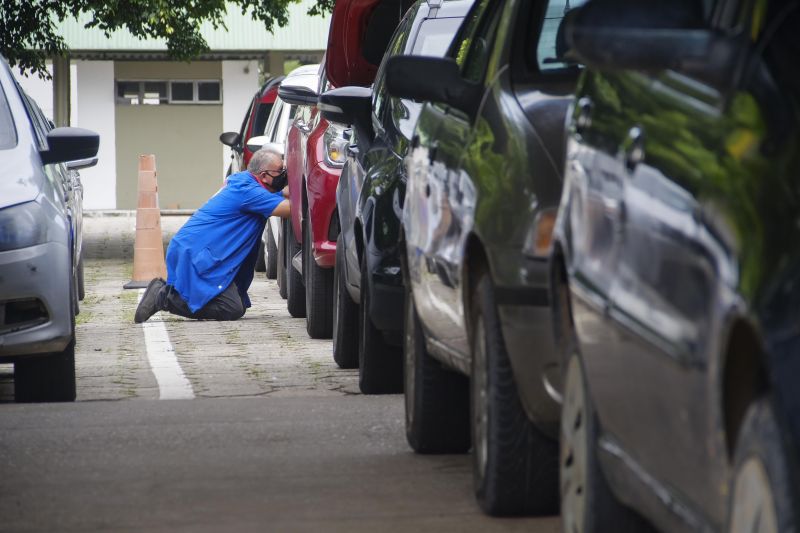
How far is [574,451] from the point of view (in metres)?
4.21

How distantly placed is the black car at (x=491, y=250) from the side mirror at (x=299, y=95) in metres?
4.97

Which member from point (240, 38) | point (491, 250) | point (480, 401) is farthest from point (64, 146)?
point (240, 38)

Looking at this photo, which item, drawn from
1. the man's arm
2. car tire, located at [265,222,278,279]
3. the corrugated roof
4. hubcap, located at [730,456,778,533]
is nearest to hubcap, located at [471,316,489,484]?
hubcap, located at [730,456,778,533]

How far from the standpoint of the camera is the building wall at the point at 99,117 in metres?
36.8

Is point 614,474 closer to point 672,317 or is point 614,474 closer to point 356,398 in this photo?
point 672,317

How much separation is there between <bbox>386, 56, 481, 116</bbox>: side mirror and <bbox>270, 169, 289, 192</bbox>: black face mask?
795cm

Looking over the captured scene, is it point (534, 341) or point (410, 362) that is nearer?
point (534, 341)

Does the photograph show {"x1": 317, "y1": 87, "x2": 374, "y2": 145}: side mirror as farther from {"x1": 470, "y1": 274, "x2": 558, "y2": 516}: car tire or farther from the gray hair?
the gray hair

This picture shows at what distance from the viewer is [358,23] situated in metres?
10.4

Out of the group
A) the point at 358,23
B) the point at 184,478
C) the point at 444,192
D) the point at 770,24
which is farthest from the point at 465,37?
the point at 770,24

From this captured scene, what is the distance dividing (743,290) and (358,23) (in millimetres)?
7851

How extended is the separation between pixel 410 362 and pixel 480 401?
126 cm

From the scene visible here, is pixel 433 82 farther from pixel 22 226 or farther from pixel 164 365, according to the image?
pixel 164 365

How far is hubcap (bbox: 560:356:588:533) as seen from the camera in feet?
13.5
